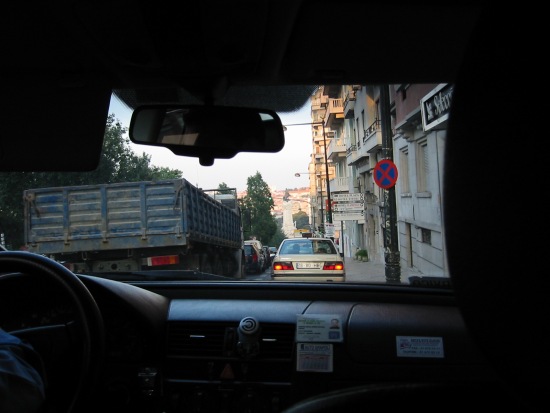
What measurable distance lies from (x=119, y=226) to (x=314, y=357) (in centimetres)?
801

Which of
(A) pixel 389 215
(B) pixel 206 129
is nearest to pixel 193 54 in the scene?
(B) pixel 206 129

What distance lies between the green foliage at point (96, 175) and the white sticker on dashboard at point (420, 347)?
2122 mm

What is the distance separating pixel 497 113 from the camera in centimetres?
77

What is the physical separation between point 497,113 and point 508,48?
3.7 inches

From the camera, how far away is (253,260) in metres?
19.5

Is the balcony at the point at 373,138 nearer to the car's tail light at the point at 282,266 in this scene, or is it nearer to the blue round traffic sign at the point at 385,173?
the blue round traffic sign at the point at 385,173

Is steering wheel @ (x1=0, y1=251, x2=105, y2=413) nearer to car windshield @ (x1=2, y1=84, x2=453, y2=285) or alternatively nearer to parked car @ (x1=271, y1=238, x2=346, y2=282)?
car windshield @ (x1=2, y1=84, x2=453, y2=285)

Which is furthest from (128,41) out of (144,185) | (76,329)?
(144,185)

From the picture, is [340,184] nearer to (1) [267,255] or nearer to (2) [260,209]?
(1) [267,255]

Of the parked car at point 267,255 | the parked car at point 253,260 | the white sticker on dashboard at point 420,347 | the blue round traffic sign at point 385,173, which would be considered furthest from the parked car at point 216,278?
the parked car at point 267,255

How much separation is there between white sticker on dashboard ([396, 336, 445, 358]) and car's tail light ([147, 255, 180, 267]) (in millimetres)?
8077

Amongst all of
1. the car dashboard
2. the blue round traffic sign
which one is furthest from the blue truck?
the car dashboard

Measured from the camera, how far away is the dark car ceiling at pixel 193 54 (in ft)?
7.00

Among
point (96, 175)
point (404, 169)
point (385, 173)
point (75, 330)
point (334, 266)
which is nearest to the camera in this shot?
point (75, 330)
